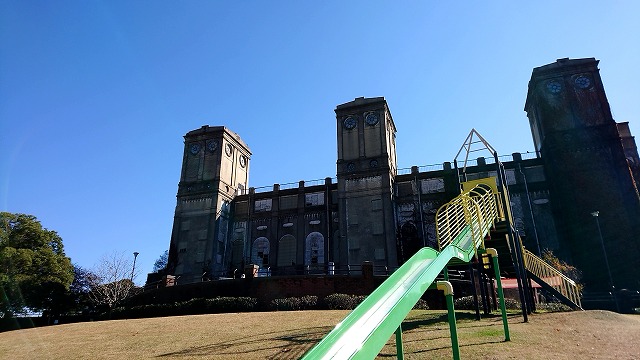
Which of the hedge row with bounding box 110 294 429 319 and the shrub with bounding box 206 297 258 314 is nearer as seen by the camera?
the hedge row with bounding box 110 294 429 319

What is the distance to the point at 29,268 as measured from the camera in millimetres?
32500

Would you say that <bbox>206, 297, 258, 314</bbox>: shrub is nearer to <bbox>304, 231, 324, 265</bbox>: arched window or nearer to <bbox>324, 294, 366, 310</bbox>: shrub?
<bbox>324, 294, 366, 310</bbox>: shrub


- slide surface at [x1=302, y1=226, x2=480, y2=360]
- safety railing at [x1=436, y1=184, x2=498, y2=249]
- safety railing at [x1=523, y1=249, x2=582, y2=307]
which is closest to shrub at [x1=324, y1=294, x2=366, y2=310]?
safety railing at [x1=523, y1=249, x2=582, y2=307]

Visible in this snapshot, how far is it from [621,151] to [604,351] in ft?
94.5

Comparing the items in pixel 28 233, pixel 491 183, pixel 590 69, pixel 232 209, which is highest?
pixel 590 69

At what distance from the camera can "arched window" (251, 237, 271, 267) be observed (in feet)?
121

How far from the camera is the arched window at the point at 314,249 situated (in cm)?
3531

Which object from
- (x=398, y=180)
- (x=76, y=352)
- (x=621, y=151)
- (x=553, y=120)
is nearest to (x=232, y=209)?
(x=398, y=180)

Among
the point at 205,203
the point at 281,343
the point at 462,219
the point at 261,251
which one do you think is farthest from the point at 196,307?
the point at 462,219

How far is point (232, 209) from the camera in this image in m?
40.0

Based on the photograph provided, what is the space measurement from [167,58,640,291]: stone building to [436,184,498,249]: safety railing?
15167 millimetres

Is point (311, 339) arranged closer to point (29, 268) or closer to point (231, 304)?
point (231, 304)

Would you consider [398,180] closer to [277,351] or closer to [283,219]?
[283,219]

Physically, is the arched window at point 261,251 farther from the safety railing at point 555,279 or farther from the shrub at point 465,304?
the safety railing at point 555,279
